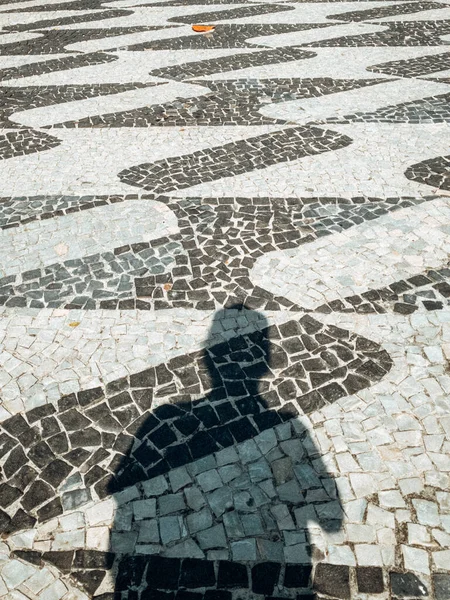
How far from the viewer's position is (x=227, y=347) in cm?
471

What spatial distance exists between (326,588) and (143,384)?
81.9 inches

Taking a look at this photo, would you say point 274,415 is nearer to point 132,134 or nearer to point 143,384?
point 143,384

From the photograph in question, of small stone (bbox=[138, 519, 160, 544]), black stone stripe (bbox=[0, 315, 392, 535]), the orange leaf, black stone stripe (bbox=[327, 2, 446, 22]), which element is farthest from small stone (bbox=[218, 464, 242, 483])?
black stone stripe (bbox=[327, 2, 446, 22])

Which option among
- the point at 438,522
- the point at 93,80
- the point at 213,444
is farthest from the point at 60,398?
the point at 93,80

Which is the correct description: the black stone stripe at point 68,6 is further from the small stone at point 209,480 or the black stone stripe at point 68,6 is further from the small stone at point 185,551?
the small stone at point 185,551

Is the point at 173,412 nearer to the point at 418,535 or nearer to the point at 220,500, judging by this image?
the point at 220,500

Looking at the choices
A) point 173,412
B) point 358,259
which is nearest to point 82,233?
point 173,412

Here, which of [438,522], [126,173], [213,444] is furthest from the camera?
[126,173]

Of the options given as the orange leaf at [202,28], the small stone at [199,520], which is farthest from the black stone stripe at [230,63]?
the small stone at [199,520]

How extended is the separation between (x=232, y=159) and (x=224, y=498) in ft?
18.1

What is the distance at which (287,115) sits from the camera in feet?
30.1

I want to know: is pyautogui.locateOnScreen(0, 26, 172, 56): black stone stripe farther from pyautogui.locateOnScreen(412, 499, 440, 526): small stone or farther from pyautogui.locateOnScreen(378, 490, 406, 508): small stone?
pyautogui.locateOnScreen(412, 499, 440, 526): small stone

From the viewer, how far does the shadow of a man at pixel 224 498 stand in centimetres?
317

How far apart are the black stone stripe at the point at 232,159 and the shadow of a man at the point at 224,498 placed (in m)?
3.69
